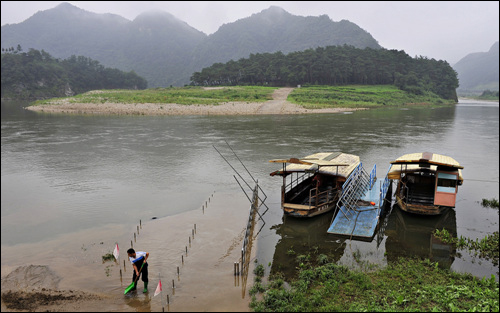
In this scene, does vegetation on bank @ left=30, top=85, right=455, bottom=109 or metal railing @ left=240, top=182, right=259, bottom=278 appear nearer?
metal railing @ left=240, top=182, right=259, bottom=278

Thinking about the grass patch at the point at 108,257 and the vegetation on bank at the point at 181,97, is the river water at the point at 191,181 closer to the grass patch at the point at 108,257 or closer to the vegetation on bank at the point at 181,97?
the grass patch at the point at 108,257

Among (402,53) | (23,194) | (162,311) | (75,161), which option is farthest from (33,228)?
(402,53)

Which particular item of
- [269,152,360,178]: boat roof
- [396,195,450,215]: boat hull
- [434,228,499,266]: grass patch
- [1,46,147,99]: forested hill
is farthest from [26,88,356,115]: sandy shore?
[1,46,147,99]: forested hill

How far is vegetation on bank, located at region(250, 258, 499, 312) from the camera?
9047mm

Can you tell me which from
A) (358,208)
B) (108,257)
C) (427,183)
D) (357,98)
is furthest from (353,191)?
(357,98)

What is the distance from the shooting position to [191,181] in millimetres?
22453

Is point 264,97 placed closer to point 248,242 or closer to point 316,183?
point 316,183

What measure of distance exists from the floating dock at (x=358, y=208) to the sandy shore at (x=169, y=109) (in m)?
46.6

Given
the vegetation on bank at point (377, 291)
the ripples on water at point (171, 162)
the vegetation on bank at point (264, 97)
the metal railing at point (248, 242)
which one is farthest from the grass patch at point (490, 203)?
the vegetation on bank at point (264, 97)

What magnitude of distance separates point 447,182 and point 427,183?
3.16 m

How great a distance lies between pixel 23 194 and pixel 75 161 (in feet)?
27.8

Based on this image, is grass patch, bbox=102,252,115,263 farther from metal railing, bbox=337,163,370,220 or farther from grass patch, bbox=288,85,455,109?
grass patch, bbox=288,85,455,109

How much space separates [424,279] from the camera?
10.7m

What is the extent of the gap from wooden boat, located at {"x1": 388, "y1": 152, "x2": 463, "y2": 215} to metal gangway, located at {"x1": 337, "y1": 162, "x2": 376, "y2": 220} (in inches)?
67.7
